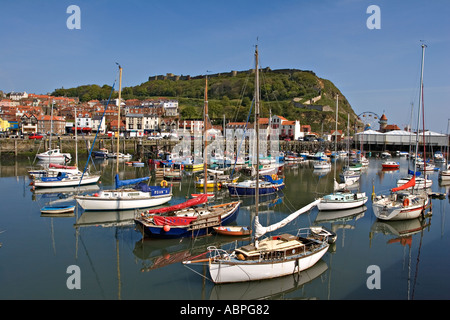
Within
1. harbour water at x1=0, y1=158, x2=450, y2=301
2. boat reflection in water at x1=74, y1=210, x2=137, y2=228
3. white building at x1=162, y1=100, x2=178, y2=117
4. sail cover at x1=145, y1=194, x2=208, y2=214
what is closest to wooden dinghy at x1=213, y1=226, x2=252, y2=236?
harbour water at x1=0, y1=158, x2=450, y2=301

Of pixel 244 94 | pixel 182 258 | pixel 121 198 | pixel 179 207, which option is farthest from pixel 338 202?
pixel 244 94

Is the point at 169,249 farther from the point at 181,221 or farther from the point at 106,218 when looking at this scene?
the point at 106,218

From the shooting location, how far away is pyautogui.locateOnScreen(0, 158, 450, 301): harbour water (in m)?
12.6

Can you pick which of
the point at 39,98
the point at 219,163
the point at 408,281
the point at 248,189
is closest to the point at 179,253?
the point at 408,281

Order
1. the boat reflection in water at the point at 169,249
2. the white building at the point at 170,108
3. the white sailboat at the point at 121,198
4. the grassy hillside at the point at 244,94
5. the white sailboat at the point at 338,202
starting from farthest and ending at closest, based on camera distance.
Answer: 1. the grassy hillside at the point at 244,94
2. the white building at the point at 170,108
3. the white sailboat at the point at 338,202
4. the white sailboat at the point at 121,198
5. the boat reflection in water at the point at 169,249

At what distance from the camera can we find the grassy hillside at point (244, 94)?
102 meters

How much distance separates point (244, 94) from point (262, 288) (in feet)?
375

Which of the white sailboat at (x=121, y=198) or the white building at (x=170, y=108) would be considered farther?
the white building at (x=170, y=108)

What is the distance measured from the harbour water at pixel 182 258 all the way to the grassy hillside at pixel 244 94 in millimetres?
66660

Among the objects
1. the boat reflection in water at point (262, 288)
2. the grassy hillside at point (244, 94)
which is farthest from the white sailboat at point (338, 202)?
the grassy hillside at point (244, 94)

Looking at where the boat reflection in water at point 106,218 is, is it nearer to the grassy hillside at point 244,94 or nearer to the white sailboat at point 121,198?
the white sailboat at point 121,198
